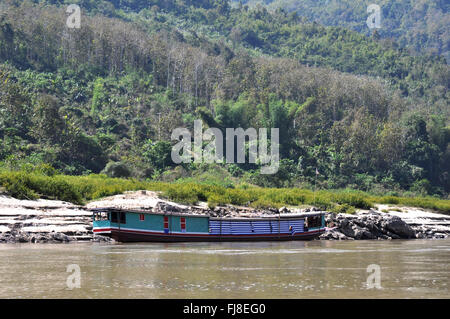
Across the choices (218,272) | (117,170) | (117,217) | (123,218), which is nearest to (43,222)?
(117,217)

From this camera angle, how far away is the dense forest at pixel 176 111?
64.2 meters

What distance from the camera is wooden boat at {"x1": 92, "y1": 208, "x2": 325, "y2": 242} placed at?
32875 millimetres

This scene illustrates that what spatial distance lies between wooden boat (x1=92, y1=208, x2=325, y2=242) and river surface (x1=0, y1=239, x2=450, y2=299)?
1.91 metres

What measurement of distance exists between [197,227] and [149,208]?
4.57 meters

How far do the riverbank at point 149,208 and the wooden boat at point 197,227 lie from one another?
1196 millimetres

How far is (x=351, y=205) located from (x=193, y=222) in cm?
1749

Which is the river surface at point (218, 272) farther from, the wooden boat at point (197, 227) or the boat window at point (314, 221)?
the boat window at point (314, 221)

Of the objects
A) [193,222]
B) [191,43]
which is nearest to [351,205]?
[193,222]

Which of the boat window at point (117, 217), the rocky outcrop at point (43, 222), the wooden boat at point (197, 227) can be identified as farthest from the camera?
the wooden boat at point (197, 227)

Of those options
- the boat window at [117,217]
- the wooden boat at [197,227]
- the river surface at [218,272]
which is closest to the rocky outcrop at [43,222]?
the wooden boat at [197,227]

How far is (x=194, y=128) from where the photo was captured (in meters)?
80.0

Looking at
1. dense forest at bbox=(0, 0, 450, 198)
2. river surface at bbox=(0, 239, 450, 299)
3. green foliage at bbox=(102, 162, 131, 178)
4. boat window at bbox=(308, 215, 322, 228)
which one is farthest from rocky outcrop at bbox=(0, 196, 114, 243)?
dense forest at bbox=(0, 0, 450, 198)
